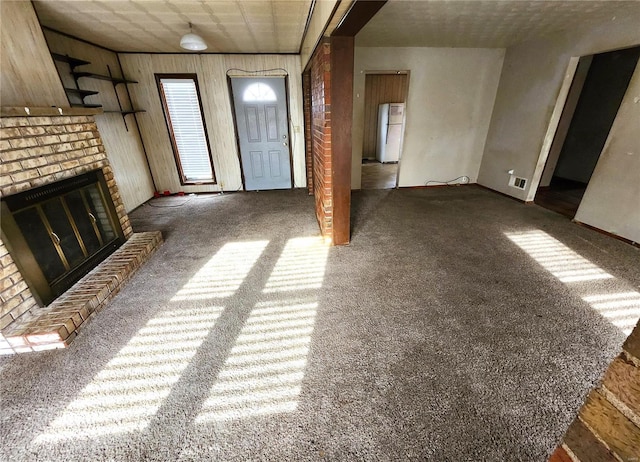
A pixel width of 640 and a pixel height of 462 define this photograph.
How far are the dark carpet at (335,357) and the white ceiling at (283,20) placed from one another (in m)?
2.35

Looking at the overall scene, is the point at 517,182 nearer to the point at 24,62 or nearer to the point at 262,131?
the point at 262,131

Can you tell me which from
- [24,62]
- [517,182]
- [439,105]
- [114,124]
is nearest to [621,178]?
[517,182]

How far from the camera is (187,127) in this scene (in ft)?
15.1

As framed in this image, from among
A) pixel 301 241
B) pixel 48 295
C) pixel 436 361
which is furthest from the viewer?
pixel 301 241

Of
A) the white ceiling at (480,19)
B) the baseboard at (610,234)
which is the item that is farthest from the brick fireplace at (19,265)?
the baseboard at (610,234)

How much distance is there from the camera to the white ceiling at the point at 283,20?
98.0 inches

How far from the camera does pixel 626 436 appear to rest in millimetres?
607

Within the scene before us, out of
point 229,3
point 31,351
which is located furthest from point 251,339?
point 229,3

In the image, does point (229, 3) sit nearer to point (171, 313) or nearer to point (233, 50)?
point (233, 50)

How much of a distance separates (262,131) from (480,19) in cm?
339

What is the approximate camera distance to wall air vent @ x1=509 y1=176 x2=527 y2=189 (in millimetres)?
4091

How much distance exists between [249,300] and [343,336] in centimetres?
83

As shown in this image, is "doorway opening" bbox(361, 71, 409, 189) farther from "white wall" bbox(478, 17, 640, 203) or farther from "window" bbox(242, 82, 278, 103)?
"window" bbox(242, 82, 278, 103)

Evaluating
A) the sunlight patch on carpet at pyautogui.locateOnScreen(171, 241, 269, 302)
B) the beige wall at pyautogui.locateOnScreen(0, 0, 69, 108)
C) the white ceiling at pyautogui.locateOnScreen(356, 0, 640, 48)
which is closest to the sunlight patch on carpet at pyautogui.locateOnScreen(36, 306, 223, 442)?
the sunlight patch on carpet at pyautogui.locateOnScreen(171, 241, 269, 302)
